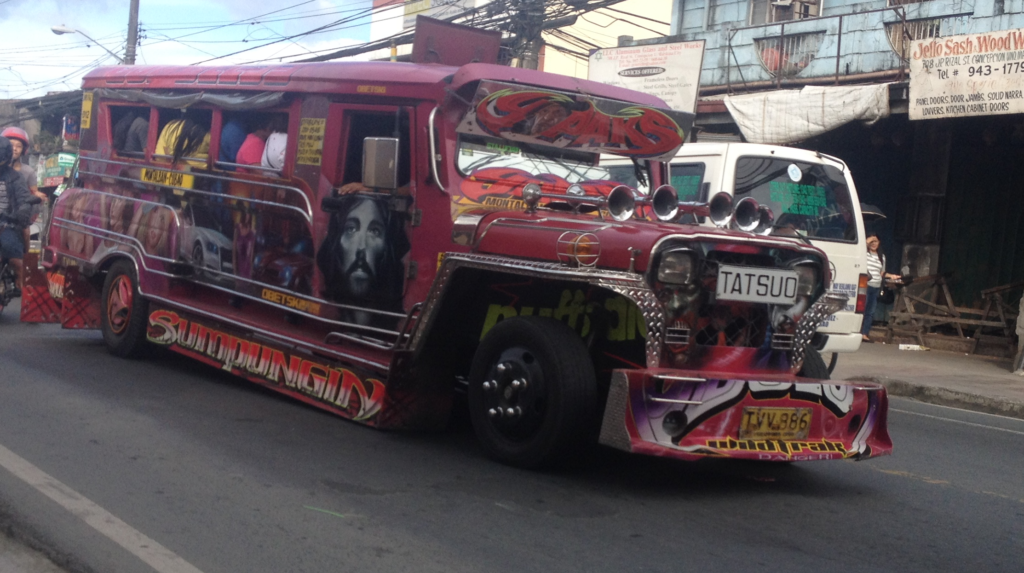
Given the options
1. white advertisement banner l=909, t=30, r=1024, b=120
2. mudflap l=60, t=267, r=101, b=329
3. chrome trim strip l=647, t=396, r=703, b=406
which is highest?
white advertisement banner l=909, t=30, r=1024, b=120

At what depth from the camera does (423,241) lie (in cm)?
623

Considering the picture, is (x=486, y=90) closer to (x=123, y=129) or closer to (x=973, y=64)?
(x=123, y=129)

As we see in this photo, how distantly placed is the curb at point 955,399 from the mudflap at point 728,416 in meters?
4.79

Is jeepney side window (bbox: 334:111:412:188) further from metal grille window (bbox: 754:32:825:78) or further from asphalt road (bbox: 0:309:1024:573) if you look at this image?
metal grille window (bbox: 754:32:825:78)

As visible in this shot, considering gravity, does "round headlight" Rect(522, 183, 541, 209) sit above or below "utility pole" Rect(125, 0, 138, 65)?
below

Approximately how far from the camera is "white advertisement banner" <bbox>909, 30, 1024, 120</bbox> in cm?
1239

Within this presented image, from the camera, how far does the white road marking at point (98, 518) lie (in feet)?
13.0

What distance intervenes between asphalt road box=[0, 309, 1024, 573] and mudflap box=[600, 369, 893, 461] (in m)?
0.30

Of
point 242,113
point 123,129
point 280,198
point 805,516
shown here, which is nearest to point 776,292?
point 805,516

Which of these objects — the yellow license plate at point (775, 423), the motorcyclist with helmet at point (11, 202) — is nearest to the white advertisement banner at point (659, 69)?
the motorcyclist with helmet at point (11, 202)

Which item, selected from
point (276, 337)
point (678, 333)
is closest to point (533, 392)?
point (678, 333)

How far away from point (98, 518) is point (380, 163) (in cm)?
259

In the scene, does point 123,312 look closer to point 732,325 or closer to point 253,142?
point 253,142

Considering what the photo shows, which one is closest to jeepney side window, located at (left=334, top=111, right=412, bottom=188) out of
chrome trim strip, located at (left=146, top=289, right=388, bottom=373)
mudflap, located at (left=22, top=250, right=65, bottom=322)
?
chrome trim strip, located at (left=146, top=289, right=388, bottom=373)
